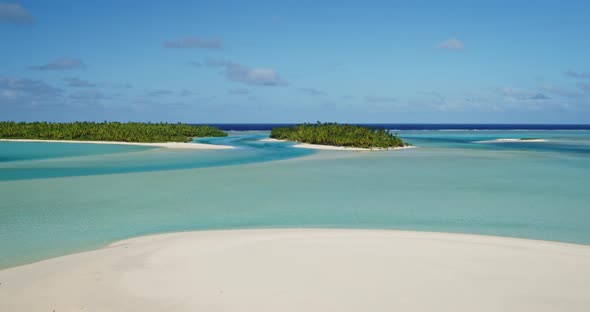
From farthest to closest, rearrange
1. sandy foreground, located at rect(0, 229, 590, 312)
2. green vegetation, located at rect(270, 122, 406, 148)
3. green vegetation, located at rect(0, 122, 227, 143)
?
green vegetation, located at rect(0, 122, 227, 143) < green vegetation, located at rect(270, 122, 406, 148) < sandy foreground, located at rect(0, 229, 590, 312)

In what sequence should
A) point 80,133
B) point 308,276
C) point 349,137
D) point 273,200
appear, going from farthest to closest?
point 80,133
point 349,137
point 273,200
point 308,276

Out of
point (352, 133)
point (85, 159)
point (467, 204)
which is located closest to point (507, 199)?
point (467, 204)

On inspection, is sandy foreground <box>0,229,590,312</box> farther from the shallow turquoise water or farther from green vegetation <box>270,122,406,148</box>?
green vegetation <box>270,122,406,148</box>

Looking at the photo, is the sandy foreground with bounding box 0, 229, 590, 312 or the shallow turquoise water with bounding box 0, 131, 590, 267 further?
the shallow turquoise water with bounding box 0, 131, 590, 267

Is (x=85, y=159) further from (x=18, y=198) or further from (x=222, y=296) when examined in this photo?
(x=222, y=296)

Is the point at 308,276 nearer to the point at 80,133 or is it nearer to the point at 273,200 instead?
the point at 273,200

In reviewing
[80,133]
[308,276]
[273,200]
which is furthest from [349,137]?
[308,276]

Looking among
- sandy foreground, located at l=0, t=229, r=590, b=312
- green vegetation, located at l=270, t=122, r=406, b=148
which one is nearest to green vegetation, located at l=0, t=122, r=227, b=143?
green vegetation, located at l=270, t=122, r=406, b=148

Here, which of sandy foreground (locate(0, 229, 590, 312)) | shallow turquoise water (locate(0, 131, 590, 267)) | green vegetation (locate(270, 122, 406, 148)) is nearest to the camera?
sandy foreground (locate(0, 229, 590, 312))
